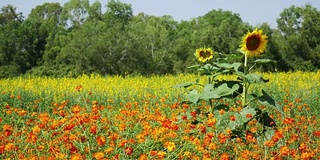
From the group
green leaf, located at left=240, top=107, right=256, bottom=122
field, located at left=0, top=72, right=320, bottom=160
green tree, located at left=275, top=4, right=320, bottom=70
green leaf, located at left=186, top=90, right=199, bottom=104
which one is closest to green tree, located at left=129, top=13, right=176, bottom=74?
green tree, located at left=275, top=4, right=320, bottom=70

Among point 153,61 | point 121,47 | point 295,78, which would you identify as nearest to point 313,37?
point 153,61

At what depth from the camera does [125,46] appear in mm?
28188

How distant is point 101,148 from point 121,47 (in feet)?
80.2

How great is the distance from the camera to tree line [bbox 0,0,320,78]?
27.8 m

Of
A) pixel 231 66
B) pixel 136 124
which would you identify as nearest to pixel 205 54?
pixel 231 66

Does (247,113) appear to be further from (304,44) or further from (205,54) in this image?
(304,44)

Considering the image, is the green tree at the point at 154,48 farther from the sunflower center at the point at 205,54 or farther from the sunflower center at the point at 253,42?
the sunflower center at the point at 253,42

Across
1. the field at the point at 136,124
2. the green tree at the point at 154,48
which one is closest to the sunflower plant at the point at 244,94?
the field at the point at 136,124

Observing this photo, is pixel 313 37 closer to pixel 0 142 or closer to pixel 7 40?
pixel 7 40

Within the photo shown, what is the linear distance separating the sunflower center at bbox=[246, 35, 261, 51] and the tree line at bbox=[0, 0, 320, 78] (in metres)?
20.8

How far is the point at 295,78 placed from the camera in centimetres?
1330

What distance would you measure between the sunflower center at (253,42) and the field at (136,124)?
2.49 ft

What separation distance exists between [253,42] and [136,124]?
5.14ft

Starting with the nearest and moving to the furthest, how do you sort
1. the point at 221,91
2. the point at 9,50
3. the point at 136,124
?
the point at 136,124, the point at 221,91, the point at 9,50
